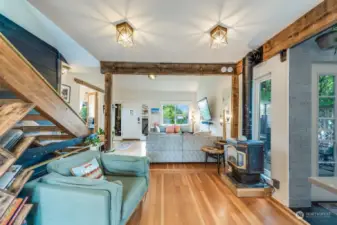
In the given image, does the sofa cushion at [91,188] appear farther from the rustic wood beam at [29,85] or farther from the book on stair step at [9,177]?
the rustic wood beam at [29,85]

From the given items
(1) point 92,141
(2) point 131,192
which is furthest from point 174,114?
(2) point 131,192

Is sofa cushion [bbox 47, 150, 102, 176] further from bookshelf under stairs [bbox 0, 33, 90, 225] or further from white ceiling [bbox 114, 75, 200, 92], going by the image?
white ceiling [bbox 114, 75, 200, 92]

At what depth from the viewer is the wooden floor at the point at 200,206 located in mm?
2223

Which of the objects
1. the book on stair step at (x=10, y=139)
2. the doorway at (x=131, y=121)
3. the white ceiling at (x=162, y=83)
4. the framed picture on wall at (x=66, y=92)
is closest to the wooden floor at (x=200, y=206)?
the book on stair step at (x=10, y=139)

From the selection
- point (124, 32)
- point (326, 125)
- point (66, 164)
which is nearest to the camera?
point (66, 164)

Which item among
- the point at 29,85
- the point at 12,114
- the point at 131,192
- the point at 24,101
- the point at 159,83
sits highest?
the point at 159,83

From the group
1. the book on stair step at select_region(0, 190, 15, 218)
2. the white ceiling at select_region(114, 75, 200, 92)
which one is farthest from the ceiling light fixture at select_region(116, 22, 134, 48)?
the white ceiling at select_region(114, 75, 200, 92)

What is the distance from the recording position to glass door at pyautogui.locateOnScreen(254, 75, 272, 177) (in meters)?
3.26

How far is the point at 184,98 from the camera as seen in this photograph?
9.71 meters

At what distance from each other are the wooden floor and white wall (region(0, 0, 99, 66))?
10.1ft

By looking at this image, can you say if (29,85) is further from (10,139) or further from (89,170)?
(89,170)

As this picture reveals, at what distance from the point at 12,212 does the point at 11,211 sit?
0.01 metres

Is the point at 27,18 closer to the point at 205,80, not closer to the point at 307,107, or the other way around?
the point at 307,107

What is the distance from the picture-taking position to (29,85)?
173 centimetres
